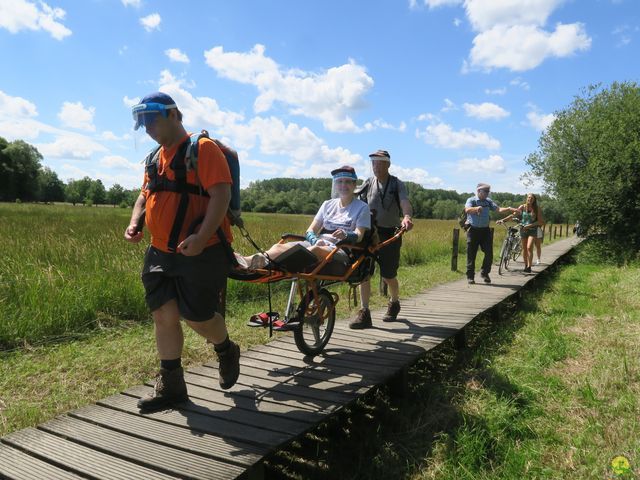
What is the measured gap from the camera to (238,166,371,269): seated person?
166 inches

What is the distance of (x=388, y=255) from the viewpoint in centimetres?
543

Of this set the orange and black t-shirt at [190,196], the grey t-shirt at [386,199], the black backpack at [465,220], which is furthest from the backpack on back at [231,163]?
the black backpack at [465,220]

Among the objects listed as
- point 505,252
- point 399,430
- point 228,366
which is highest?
point 505,252

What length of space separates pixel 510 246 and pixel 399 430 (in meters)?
8.77

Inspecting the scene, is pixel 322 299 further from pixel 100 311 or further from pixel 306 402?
pixel 100 311

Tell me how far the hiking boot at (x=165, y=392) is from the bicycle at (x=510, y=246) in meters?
9.04

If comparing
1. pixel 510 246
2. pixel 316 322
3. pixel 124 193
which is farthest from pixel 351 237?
pixel 124 193

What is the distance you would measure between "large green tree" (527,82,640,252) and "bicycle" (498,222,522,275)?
19.6 feet

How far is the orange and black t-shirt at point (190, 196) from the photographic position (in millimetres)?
2604

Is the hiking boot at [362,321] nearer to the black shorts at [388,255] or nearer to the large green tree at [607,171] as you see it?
the black shorts at [388,255]

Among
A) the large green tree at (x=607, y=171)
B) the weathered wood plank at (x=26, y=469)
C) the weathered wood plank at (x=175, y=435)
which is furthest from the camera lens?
the large green tree at (x=607, y=171)

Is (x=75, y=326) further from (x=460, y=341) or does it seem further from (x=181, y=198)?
(x=460, y=341)

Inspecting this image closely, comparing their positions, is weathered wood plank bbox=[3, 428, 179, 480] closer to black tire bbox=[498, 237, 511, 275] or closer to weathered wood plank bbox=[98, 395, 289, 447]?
weathered wood plank bbox=[98, 395, 289, 447]

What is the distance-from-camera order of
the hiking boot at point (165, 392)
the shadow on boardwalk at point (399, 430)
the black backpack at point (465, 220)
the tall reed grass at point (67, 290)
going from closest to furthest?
the hiking boot at point (165, 392)
the shadow on boardwalk at point (399, 430)
the tall reed grass at point (67, 290)
the black backpack at point (465, 220)
